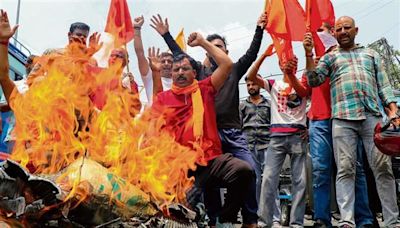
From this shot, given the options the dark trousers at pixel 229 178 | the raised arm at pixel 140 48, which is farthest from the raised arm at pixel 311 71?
the raised arm at pixel 140 48

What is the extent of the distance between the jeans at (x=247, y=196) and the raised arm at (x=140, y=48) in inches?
53.1

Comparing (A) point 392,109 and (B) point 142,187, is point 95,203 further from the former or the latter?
(A) point 392,109

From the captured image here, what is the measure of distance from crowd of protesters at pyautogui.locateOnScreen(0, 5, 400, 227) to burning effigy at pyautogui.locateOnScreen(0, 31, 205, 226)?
249 mm

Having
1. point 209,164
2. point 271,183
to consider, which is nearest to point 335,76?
point 271,183

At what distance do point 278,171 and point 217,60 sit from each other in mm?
1720

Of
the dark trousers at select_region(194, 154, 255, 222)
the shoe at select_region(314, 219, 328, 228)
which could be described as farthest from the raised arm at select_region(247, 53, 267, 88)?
the shoe at select_region(314, 219, 328, 228)

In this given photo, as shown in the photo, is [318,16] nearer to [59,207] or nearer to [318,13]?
[318,13]

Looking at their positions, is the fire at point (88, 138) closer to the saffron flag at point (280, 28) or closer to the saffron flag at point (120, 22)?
the saffron flag at point (120, 22)

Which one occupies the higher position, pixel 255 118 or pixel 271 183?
pixel 255 118

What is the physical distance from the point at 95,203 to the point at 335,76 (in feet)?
10.4

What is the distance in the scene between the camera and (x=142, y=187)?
347cm

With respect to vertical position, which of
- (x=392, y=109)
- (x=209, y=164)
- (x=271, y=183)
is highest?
(x=392, y=109)

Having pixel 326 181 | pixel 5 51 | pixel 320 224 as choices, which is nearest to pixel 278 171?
pixel 326 181

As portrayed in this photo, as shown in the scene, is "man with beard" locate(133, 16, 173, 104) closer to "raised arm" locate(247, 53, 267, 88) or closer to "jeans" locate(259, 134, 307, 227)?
"raised arm" locate(247, 53, 267, 88)
